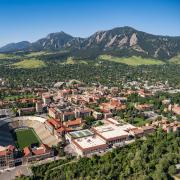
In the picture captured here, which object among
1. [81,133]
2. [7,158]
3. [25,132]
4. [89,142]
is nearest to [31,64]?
[25,132]

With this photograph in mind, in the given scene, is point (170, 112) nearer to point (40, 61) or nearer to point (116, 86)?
point (116, 86)

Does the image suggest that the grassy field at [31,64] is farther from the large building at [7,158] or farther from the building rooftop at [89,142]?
the large building at [7,158]

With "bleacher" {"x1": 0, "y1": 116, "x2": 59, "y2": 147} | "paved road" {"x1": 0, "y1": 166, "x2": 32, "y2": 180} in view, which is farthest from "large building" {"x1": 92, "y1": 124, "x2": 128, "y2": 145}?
"paved road" {"x1": 0, "y1": 166, "x2": 32, "y2": 180}

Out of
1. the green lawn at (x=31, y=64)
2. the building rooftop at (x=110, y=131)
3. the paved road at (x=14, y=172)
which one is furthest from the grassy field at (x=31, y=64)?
the paved road at (x=14, y=172)

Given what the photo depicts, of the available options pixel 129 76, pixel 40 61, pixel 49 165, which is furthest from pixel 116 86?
pixel 40 61

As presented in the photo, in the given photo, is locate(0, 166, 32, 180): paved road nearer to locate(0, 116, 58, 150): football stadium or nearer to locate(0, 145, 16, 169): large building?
locate(0, 145, 16, 169): large building
